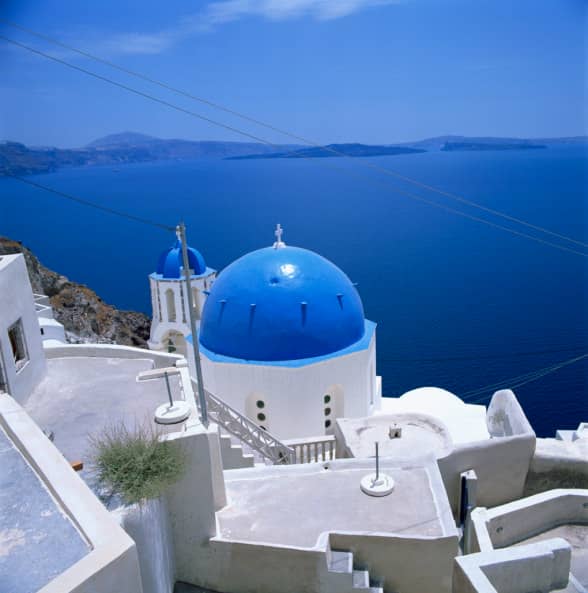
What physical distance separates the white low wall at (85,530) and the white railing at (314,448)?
287 inches

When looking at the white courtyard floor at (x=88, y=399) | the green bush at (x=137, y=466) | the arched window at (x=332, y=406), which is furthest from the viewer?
the arched window at (x=332, y=406)

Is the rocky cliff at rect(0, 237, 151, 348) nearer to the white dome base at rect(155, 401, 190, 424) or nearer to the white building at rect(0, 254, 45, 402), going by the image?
the white building at rect(0, 254, 45, 402)

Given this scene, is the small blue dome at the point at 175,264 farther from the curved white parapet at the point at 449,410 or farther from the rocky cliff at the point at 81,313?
the rocky cliff at the point at 81,313

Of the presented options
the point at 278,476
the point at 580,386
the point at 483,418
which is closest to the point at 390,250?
the point at 580,386

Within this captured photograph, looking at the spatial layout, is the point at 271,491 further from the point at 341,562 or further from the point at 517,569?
the point at 517,569

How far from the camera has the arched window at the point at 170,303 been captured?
21.7 metres

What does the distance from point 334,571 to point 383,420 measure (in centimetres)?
527

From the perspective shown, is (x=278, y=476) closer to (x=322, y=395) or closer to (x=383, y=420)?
(x=383, y=420)

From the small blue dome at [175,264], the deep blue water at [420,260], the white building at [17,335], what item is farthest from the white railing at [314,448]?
the deep blue water at [420,260]

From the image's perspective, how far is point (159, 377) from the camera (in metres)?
9.33

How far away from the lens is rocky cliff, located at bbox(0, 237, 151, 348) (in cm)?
3059

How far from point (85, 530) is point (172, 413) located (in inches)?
130

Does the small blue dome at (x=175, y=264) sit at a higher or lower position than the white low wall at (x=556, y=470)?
higher

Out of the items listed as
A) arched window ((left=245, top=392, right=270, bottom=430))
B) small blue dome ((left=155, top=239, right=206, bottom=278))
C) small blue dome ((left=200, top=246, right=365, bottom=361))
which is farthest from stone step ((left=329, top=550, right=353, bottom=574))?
small blue dome ((left=155, top=239, right=206, bottom=278))
